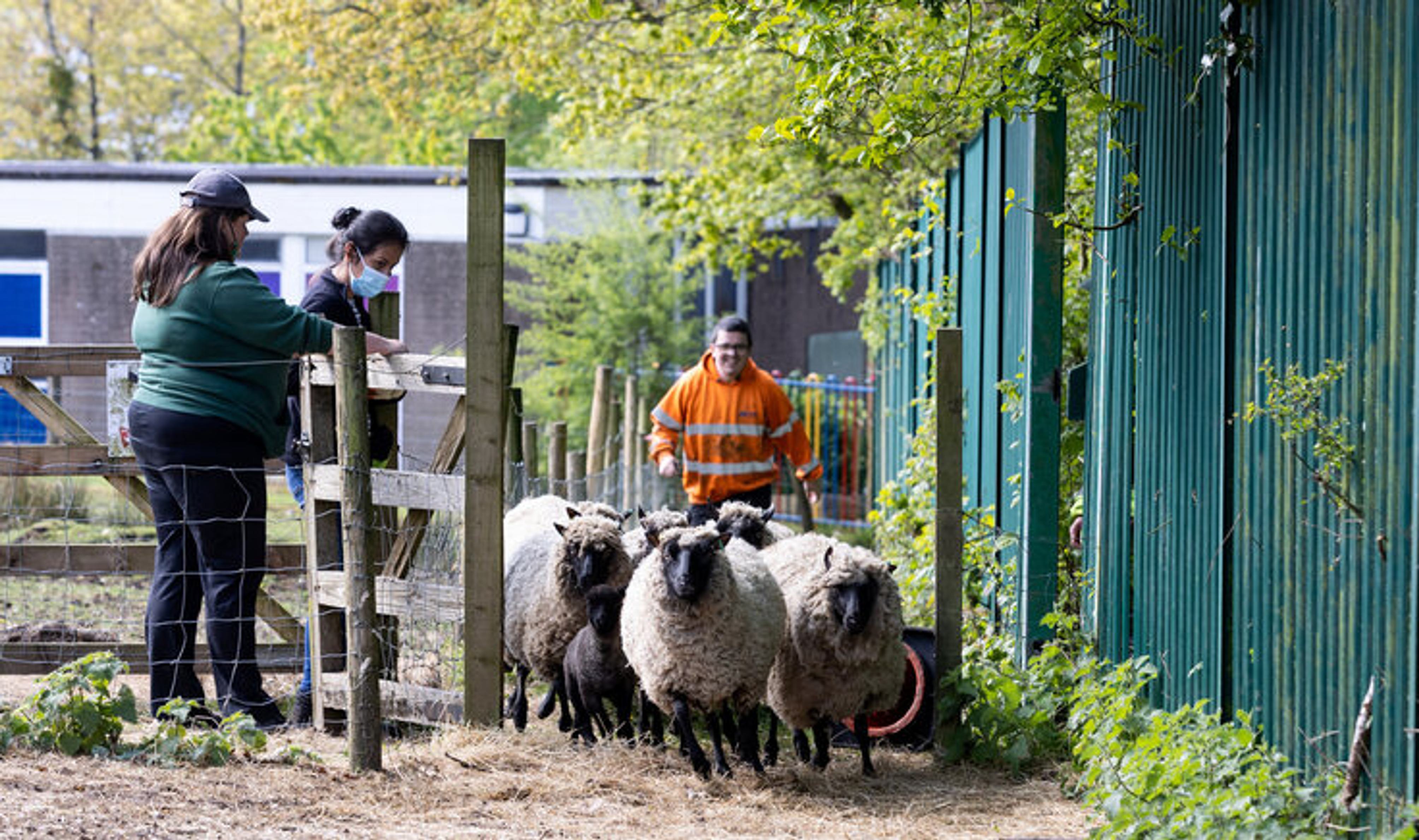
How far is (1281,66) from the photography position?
486 centimetres

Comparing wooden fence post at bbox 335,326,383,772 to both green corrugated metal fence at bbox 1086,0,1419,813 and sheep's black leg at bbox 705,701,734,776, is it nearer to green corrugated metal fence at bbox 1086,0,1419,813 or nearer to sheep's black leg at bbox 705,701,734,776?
sheep's black leg at bbox 705,701,734,776

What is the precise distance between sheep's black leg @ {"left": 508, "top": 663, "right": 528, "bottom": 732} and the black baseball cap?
2423mm

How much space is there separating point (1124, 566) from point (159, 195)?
17081 millimetres

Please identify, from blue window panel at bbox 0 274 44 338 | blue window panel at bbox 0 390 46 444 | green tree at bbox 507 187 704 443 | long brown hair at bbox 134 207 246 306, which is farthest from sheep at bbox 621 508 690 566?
blue window panel at bbox 0 274 44 338

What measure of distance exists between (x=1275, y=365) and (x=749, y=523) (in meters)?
3.55

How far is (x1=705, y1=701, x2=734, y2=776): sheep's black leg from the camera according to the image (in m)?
6.48

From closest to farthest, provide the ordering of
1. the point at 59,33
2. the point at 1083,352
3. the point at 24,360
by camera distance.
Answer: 1. the point at 24,360
2. the point at 1083,352
3. the point at 59,33

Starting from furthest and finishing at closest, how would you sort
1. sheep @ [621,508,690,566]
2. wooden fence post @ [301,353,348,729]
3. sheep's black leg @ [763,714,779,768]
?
sheep @ [621,508,690,566] < sheep's black leg @ [763,714,779,768] < wooden fence post @ [301,353,348,729]

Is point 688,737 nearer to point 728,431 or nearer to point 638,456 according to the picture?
point 728,431

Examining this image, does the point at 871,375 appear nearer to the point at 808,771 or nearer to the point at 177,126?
the point at 808,771

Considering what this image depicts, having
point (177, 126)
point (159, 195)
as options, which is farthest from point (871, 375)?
point (177, 126)

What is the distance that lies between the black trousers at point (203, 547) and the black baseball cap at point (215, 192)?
83cm

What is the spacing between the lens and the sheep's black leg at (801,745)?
717 centimetres

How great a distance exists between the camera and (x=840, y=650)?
6746mm
